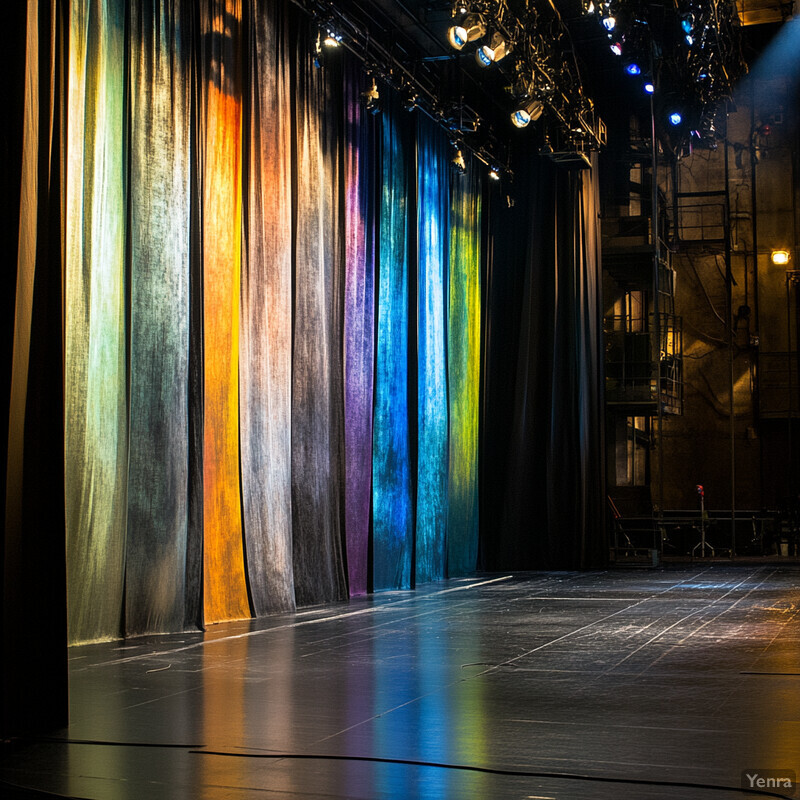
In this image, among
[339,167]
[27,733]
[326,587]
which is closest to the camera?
[27,733]

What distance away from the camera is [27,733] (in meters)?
3.51

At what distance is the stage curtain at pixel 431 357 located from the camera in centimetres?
1020

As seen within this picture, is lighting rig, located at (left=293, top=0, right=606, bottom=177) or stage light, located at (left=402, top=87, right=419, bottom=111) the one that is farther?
stage light, located at (left=402, top=87, right=419, bottom=111)

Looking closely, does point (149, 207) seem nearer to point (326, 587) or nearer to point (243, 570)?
point (243, 570)

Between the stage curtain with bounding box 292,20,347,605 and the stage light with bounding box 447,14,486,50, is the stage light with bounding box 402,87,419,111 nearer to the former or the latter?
the stage curtain with bounding box 292,20,347,605

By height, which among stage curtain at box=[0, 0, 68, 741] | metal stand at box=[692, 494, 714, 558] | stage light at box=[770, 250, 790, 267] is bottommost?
metal stand at box=[692, 494, 714, 558]

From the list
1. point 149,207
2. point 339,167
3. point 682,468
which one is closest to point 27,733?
point 149,207

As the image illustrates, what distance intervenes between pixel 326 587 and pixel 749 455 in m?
9.15

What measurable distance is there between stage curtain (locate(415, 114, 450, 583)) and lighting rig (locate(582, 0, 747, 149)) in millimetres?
2091

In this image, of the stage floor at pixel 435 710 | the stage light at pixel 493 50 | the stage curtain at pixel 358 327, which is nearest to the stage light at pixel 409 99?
the stage curtain at pixel 358 327

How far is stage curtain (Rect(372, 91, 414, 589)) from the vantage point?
9.42 meters

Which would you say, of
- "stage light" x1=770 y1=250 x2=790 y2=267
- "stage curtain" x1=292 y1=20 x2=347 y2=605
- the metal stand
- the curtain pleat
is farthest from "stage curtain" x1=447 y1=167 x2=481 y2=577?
"stage light" x1=770 y1=250 x2=790 y2=267

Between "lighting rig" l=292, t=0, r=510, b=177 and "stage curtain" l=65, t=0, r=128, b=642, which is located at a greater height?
"lighting rig" l=292, t=0, r=510, b=177

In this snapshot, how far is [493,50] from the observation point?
850cm
